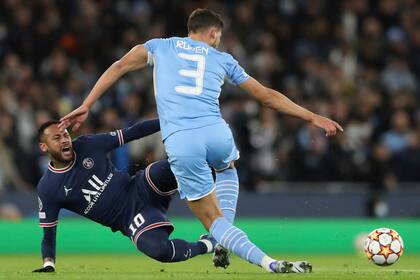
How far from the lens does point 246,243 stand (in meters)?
8.60

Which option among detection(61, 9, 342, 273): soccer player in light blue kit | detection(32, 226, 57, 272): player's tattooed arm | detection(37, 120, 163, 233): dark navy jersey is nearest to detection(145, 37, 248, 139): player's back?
detection(61, 9, 342, 273): soccer player in light blue kit

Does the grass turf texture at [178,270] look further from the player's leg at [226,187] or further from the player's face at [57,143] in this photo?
the player's face at [57,143]

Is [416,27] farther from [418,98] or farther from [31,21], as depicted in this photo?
[31,21]

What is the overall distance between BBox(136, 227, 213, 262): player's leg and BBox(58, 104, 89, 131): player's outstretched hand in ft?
4.23

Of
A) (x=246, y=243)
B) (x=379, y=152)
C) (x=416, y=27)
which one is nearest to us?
(x=246, y=243)

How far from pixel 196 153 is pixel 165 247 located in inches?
50.3

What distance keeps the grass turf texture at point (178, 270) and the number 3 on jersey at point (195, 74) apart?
1.51m

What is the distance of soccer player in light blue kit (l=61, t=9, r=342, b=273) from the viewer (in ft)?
28.8

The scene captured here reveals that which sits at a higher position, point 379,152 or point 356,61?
point 356,61

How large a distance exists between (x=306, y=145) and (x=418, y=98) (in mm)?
2764

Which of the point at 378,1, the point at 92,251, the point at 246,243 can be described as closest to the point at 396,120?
the point at 378,1

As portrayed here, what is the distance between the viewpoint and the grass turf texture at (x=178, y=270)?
9.12m

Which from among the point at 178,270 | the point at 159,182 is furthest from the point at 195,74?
the point at 178,270

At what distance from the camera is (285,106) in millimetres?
8875
